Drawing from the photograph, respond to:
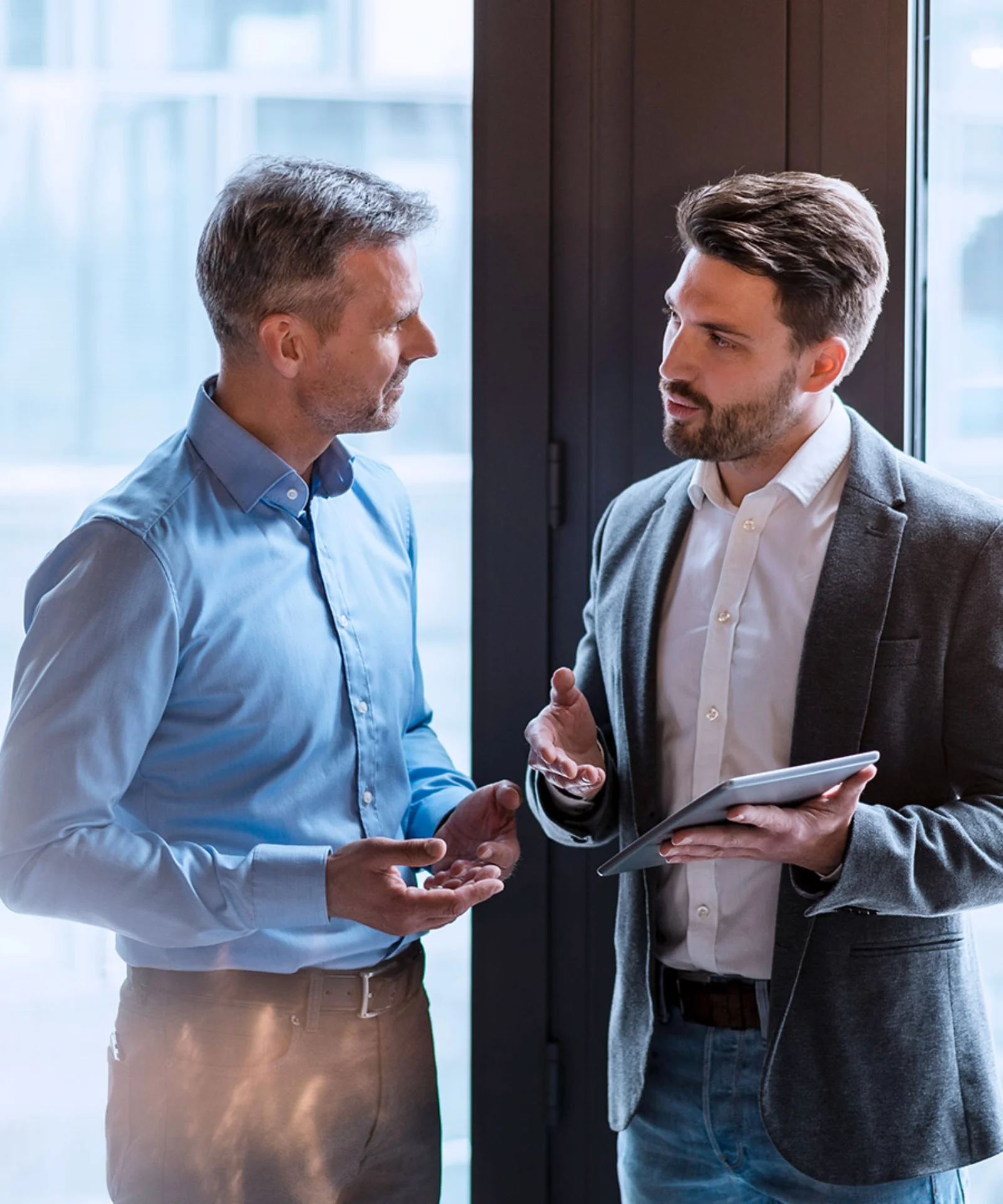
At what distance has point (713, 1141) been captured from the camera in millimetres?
1465

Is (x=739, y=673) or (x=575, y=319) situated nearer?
(x=739, y=673)

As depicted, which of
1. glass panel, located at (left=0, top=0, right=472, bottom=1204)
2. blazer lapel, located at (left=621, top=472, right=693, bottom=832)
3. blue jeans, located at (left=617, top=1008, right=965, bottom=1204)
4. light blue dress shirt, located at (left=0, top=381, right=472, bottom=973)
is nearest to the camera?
light blue dress shirt, located at (left=0, top=381, right=472, bottom=973)

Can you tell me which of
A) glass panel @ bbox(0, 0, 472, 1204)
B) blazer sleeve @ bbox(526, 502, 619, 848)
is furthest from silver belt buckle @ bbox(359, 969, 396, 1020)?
glass panel @ bbox(0, 0, 472, 1204)

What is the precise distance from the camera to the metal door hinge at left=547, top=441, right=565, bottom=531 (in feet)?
6.08

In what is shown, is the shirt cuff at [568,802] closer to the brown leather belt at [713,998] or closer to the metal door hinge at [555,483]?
the brown leather belt at [713,998]

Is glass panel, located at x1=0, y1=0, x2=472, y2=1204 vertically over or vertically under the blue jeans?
over

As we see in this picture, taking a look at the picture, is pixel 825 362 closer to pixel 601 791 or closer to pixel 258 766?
pixel 601 791

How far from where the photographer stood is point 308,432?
1.51m

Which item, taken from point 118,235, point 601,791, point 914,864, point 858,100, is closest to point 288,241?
point 118,235

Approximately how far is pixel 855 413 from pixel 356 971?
0.95 metres

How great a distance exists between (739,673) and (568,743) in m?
0.23

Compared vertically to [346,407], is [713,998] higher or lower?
lower

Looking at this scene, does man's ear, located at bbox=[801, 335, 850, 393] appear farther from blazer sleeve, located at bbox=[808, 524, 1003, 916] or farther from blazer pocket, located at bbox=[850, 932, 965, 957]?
blazer pocket, located at bbox=[850, 932, 965, 957]

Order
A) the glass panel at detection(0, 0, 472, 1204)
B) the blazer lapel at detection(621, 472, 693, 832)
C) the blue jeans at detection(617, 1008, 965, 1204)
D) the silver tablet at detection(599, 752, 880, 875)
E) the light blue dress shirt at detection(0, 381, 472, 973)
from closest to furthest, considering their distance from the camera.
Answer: the silver tablet at detection(599, 752, 880, 875)
the light blue dress shirt at detection(0, 381, 472, 973)
the blue jeans at detection(617, 1008, 965, 1204)
the blazer lapel at detection(621, 472, 693, 832)
the glass panel at detection(0, 0, 472, 1204)
